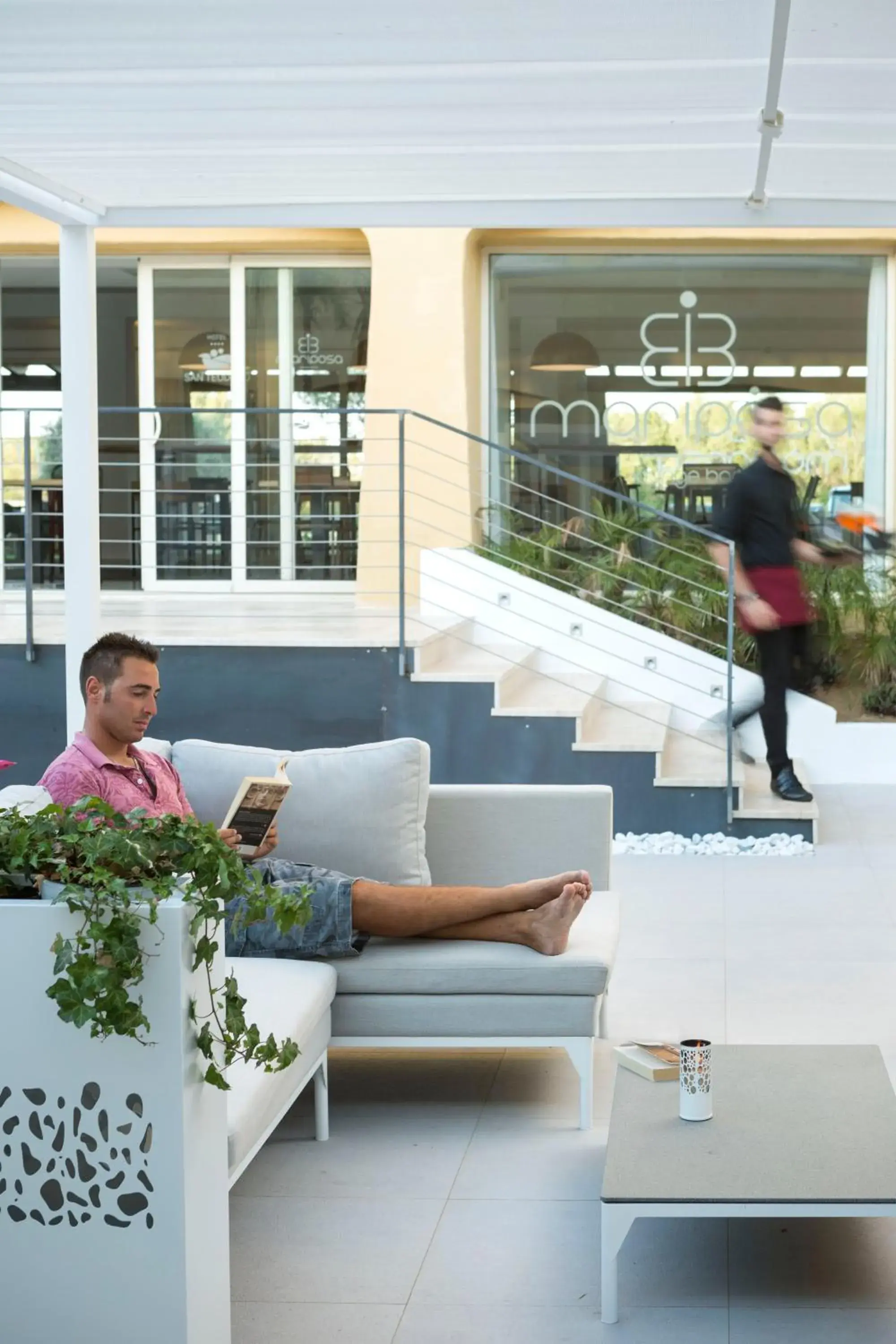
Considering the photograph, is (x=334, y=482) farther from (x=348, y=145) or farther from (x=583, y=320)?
(x=348, y=145)

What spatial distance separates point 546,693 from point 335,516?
3.08 m

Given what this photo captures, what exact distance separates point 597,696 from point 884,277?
412 cm

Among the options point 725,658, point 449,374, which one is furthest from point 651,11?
point 449,374

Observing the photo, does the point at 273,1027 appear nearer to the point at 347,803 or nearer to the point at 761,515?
the point at 347,803

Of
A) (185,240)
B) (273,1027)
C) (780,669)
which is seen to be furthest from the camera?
(185,240)

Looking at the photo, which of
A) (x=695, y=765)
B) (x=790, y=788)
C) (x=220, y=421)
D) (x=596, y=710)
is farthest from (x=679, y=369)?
(x=790, y=788)

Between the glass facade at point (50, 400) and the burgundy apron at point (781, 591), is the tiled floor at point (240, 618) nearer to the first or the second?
the glass facade at point (50, 400)

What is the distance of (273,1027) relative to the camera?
3.56m

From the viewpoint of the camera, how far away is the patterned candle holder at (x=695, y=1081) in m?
3.34

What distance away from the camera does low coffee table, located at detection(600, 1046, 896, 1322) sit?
295cm

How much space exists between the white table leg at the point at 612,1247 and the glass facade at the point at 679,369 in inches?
325

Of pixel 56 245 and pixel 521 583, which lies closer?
pixel 521 583

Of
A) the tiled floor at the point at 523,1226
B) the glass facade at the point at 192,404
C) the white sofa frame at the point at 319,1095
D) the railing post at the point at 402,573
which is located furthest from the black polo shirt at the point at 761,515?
the glass facade at the point at 192,404

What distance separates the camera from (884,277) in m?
11.0
